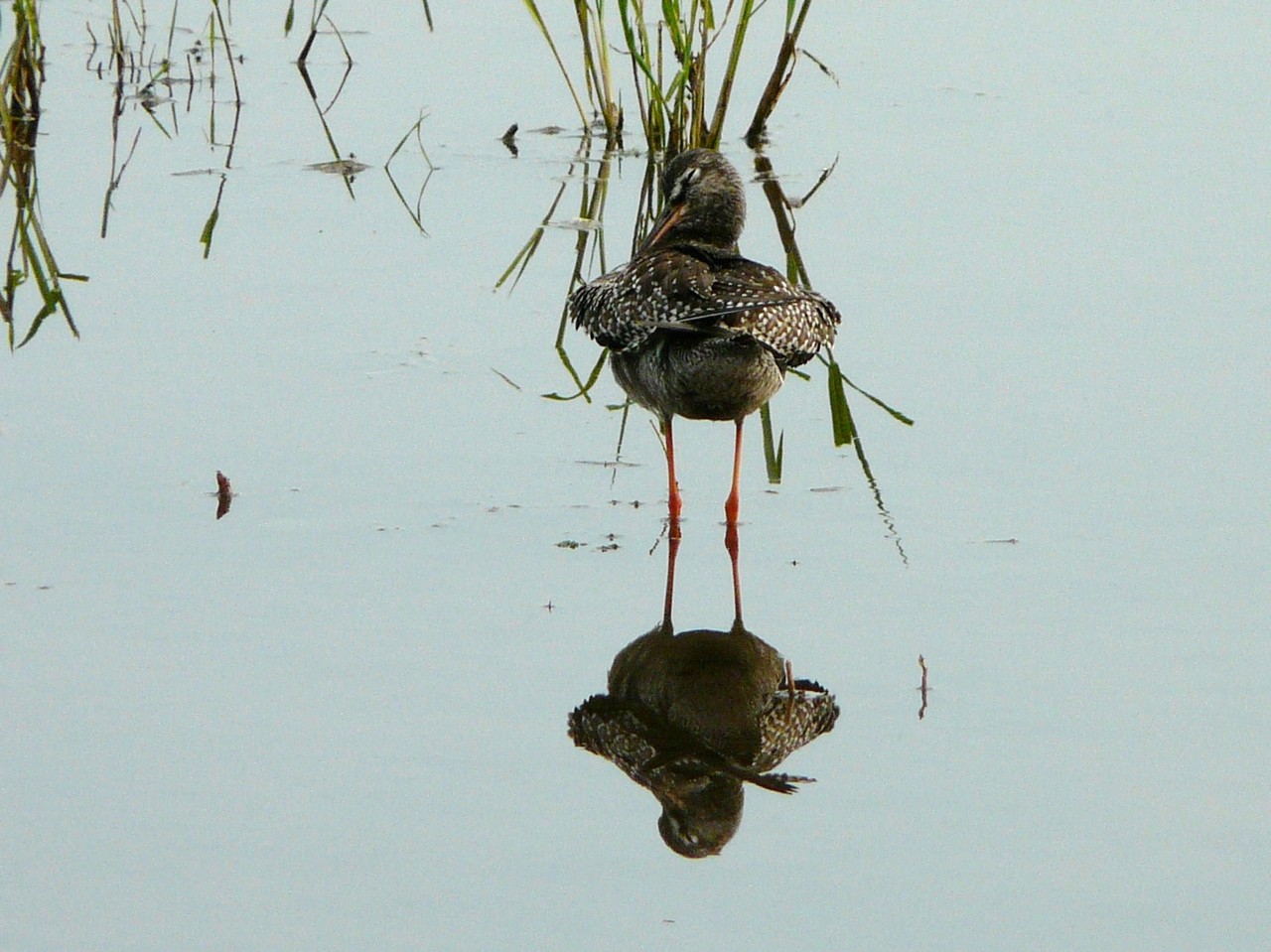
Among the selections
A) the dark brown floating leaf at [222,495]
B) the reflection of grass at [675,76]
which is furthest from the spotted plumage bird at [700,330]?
the reflection of grass at [675,76]

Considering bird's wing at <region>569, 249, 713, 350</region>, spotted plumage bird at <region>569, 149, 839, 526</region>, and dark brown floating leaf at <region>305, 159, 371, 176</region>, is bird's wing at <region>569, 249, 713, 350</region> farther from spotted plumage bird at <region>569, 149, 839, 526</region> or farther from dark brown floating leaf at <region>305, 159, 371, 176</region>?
dark brown floating leaf at <region>305, 159, 371, 176</region>

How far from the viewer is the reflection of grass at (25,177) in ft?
25.3

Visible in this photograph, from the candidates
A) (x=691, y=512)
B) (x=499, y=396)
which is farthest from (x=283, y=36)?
(x=691, y=512)

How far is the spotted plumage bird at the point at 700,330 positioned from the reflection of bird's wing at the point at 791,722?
1.16 meters

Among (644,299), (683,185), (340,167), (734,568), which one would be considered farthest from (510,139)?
(734,568)

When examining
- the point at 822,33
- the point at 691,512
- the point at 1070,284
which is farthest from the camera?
the point at 822,33

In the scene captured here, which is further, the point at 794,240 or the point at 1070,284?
the point at 794,240

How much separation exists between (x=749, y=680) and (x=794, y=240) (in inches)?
151

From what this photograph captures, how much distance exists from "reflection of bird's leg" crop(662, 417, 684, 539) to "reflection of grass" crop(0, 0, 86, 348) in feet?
8.00

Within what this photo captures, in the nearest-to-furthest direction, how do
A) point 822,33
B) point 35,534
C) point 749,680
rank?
point 749,680
point 35,534
point 822,33

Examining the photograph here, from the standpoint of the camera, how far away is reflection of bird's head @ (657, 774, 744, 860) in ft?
14.5

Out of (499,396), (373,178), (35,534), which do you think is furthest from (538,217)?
(35,534)

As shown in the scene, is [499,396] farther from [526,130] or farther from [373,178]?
[526,130]

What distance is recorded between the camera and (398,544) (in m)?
5.95
